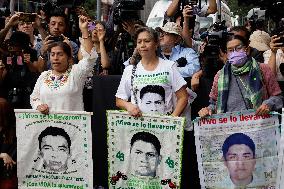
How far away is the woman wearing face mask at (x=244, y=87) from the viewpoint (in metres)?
6.22

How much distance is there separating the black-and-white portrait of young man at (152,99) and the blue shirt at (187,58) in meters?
0.64

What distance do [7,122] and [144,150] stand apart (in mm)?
1686

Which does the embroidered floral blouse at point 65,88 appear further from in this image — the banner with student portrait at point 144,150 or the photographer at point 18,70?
the photographer at point 18,70

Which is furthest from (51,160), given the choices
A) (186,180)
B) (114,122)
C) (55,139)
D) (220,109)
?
(220,109)

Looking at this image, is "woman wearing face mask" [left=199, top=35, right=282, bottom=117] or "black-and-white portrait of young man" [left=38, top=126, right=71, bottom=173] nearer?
"woman wearing face mask" [left=199, top=35, right=282, bottom=117]

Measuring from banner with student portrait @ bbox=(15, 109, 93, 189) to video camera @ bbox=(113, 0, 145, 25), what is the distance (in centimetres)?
152

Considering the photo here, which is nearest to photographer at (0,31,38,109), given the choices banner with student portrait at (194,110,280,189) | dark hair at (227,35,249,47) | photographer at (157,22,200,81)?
photographer at (157,22,200,81)

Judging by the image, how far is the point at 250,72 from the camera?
20.4 ft

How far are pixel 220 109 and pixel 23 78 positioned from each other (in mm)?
2615

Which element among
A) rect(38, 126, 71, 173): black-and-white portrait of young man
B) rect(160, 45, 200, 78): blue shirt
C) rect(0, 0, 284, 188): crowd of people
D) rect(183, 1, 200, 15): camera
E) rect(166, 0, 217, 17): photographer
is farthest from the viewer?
rect(166, 0, 217, 17): photographer

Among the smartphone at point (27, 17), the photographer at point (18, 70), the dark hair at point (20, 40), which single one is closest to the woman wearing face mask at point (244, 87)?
the photographer at point (18, 70)

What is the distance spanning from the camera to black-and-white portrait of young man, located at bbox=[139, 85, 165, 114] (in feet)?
21.5

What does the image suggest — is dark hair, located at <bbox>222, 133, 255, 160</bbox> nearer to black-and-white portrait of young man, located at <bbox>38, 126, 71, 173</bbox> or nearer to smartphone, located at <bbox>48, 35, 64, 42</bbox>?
black-and-white portrait of young man, located at <bbox>38, 126, 71, 173</bbox>

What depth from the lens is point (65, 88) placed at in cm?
696
